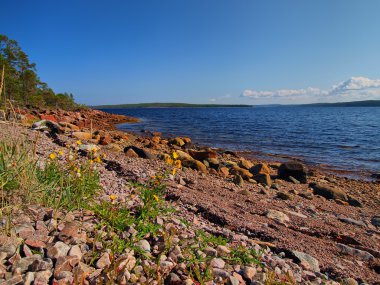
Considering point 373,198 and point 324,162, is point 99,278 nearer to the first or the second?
point 373,198

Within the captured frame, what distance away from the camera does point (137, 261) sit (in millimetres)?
2539

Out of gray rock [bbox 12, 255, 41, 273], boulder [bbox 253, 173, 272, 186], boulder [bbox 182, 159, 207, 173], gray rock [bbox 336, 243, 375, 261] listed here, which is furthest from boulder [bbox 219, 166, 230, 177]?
gray rock [bbox 12, 255, 41, 273]

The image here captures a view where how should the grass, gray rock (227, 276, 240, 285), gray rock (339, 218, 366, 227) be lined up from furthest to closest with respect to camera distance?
gray rock (339, 218, 366, 227) → the grass → gray rock (227, 276, 240, 285)

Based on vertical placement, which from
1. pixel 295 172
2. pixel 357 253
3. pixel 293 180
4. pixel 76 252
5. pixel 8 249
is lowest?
pixel 293 180

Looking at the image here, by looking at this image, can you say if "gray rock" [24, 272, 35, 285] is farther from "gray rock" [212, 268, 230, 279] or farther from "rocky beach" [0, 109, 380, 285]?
"gray rock" [212, 268, 230, 279]

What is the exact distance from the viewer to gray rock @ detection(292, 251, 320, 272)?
3348 mm

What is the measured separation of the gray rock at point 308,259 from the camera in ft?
11.0

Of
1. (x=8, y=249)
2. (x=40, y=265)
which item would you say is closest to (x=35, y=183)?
(x=8, y=249)

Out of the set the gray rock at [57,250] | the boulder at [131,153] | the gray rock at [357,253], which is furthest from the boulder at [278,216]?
the boulder at [131,153]

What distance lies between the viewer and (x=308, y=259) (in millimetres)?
3480

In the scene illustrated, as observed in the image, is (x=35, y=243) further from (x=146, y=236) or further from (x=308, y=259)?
(x=308, y=259)

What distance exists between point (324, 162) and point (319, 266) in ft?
43.2

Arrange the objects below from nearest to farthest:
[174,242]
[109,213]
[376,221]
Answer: [174,242]
[109,213]
[376,221]

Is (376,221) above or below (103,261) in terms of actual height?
below
